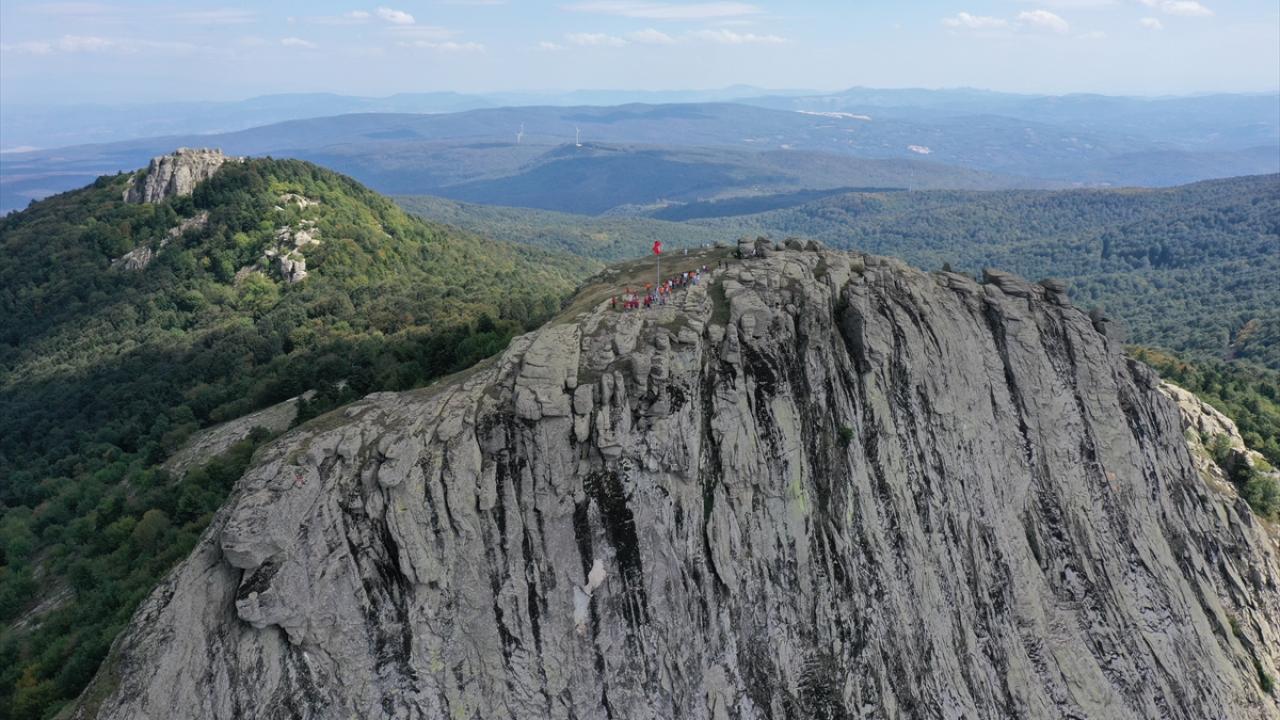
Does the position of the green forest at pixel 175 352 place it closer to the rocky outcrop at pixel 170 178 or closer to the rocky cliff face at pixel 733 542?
the rocky outcrop at pixel 170 178

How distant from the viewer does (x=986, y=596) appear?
36.2 metres

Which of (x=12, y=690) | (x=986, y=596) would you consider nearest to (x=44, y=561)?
(x=12, y=690)

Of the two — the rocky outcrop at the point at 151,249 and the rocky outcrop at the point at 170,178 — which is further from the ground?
the rocky outcrop at the point at 170,178

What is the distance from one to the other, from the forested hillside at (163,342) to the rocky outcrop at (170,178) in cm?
329

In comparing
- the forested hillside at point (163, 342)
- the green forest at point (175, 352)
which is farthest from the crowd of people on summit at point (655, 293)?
the forested hillside at point (163, 342)

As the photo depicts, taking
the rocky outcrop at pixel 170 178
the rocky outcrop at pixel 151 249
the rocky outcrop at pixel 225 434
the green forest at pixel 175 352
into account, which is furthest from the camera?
the rocky outcrop at pixel 170 178

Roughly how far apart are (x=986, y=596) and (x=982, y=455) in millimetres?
7542

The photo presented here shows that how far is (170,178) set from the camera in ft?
403

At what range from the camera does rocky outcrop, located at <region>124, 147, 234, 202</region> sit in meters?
122

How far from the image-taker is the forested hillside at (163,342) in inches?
1847

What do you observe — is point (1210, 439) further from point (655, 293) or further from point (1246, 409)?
point (655, 293)

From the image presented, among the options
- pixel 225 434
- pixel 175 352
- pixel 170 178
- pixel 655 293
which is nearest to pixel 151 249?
pixel 170 178

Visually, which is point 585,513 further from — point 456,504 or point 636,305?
point 636,305

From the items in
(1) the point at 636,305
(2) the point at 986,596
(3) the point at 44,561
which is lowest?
(3) the point at 44,561
